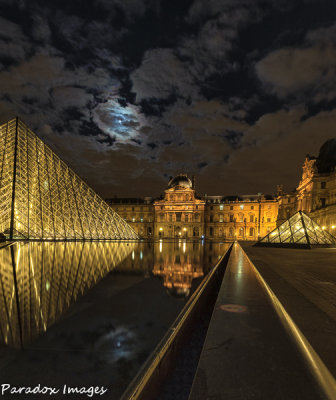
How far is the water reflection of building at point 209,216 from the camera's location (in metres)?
68.2

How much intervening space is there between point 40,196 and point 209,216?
52560mm

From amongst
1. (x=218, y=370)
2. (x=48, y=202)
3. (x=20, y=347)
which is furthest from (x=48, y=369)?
(x=48, y=202)

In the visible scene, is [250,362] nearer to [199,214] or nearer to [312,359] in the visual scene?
[312,359]

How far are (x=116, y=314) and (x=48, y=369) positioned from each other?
91.5 inches

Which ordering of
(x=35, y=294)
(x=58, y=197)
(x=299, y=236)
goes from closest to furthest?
(x=35, y=294), (x=299, y=236), (x=58, y=197)

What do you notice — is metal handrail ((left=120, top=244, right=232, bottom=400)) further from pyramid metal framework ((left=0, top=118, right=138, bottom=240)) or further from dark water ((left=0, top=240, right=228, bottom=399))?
pyramid metal framework ((left=0, top=118, right=138, bottom=240))

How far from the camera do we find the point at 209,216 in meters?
73.3

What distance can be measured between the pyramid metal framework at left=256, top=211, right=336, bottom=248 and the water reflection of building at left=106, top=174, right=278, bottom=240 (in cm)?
3966

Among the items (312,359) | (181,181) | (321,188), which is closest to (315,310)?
(312,359)

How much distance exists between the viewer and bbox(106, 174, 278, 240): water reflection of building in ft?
224

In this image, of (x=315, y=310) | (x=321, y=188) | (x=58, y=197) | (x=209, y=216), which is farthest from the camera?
(x=209, y=216)

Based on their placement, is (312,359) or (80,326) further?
(80,326)

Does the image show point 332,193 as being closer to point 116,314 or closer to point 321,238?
point 321,238

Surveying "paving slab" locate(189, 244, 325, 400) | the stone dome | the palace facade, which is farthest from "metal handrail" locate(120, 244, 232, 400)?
the stone dome
